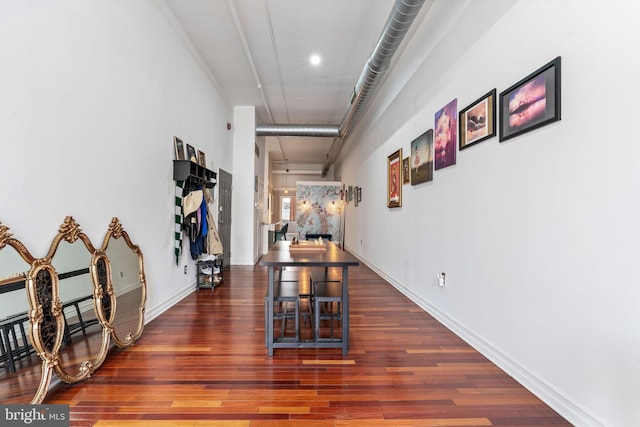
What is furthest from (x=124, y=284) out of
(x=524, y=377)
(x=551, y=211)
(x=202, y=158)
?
(x=551, y=211)

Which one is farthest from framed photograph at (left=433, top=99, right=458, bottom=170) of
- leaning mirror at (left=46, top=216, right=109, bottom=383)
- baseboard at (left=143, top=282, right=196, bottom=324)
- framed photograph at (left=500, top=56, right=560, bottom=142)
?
baseboard at (left=143, top=282, right=196, bottom=324)

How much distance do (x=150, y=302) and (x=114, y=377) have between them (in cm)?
128

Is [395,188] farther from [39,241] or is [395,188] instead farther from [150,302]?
[39,241]

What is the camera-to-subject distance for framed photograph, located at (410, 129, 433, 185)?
3764 millimetres

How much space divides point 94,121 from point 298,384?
2.59 metres

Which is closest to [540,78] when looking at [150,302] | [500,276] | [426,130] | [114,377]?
[500,276]

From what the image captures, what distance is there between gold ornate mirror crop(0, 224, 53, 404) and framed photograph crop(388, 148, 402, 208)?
4.27 meters

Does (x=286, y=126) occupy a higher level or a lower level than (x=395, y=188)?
higher

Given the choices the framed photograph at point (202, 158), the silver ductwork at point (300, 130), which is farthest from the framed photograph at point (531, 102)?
the silver ductwork at point (300, 130)

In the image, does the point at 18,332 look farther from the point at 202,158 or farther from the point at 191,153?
the point at 202,158

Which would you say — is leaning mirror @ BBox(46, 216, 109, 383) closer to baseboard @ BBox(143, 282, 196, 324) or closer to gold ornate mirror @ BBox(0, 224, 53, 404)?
gold ornate mirror @ BBox(0, 224, 53, 404)

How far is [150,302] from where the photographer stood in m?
3.46

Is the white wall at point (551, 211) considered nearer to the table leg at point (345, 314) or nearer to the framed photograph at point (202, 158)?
the table leg at point (345, 314)

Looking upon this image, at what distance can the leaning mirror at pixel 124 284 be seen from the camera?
8.70 feet
